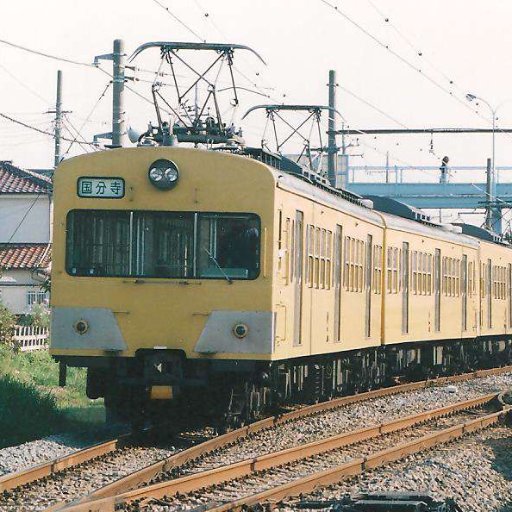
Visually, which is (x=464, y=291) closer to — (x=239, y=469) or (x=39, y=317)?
(x=39, y=317)

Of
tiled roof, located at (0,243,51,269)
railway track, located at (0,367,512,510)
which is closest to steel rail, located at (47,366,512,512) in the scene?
railway track, located at (0,367,512,510)

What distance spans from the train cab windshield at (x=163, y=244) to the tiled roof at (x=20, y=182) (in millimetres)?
38597

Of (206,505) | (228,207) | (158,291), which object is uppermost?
(228,207)

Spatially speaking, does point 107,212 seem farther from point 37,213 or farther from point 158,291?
point 37,213

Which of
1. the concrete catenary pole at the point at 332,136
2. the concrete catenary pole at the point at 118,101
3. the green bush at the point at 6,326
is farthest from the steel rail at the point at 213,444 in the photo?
the green bush at the point at 6,326

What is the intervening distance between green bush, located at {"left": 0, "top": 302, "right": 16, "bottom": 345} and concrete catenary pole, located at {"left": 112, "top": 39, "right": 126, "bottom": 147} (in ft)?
34.3

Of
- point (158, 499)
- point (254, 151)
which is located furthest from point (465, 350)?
point (158, 499)

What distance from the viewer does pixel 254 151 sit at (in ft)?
47.8

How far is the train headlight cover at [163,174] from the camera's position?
13.3m

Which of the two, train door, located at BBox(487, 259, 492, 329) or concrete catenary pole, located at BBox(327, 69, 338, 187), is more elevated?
concrete catenary pole, located at BBox(327, 69, 338, 187)

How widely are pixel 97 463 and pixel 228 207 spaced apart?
3.03 meters

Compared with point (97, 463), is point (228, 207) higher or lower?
higher

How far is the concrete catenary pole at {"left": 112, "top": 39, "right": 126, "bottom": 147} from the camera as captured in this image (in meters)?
19.0

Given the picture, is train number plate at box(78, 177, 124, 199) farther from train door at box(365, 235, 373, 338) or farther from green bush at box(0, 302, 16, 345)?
green bush at box(0, 302, 16, 345)
